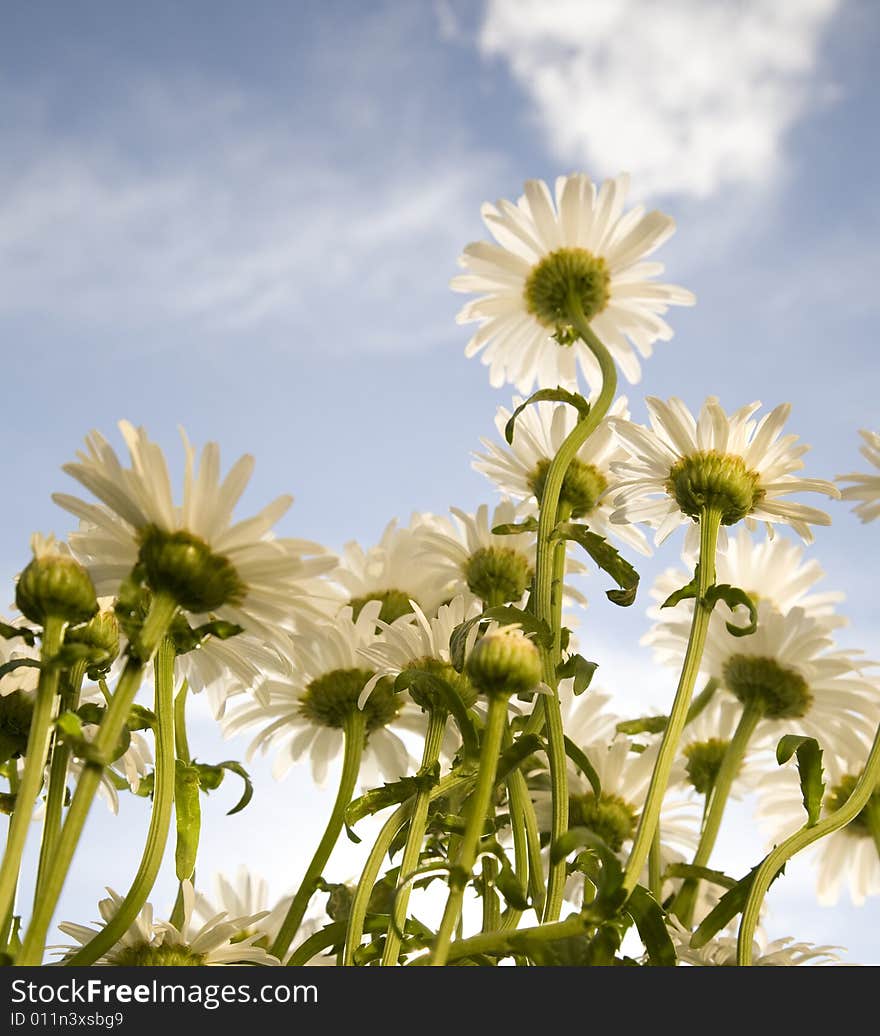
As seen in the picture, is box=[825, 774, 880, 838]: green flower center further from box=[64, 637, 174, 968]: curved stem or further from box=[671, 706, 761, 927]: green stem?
box=[64, 637, 174, 968]: curved stem

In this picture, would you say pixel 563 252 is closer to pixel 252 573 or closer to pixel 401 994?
pixel 252 573

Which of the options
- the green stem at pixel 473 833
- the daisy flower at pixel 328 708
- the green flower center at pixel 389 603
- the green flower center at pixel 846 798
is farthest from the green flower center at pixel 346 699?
the green flower center at pixel 846 798

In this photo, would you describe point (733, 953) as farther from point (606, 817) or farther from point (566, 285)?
point (566, 285)

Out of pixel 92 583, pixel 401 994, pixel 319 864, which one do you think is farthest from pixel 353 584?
pixel 401 994

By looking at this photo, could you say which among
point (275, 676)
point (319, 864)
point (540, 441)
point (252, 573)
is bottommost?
point (319, 864)

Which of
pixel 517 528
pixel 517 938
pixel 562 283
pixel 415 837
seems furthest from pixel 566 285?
pixel 517 938

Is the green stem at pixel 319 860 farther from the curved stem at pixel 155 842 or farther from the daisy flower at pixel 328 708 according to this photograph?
the curved stem at pixel 155 842

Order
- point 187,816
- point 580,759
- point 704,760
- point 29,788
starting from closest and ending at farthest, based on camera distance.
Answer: point 29,788 < point 187,816 < point 580,759 < point 704,760
